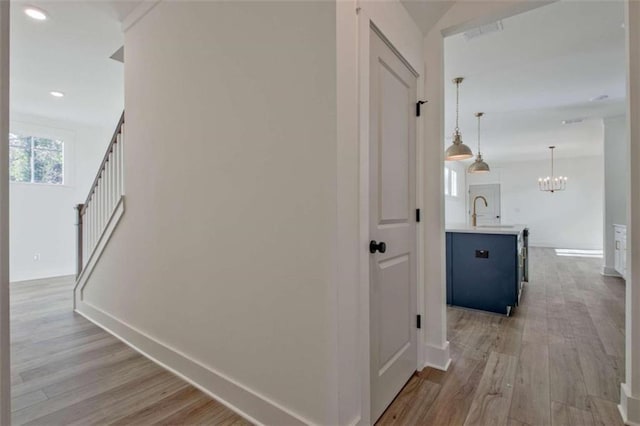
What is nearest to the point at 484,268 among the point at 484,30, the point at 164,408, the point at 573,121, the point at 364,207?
the point at 484,30

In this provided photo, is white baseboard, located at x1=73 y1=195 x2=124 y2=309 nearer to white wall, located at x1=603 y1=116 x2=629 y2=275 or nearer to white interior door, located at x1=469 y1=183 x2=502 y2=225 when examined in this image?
white wall, located at x1=603 y1=116 x2=629 y2=275

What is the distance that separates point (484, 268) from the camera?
10.9 ft

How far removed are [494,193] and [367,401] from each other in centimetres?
1041

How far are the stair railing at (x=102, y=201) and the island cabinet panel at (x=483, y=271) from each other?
3.50m

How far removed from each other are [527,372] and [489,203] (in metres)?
9.29

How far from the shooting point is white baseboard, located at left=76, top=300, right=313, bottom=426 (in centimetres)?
156

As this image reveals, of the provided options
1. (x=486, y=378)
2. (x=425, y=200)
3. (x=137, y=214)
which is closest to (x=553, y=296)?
(x=486, y=378)

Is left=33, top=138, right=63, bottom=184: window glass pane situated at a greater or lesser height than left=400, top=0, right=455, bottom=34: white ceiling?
lesser

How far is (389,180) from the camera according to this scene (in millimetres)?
1784

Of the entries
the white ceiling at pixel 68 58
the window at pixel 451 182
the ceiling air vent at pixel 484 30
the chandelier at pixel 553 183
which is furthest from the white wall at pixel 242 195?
the chandelier at pixel 553 183

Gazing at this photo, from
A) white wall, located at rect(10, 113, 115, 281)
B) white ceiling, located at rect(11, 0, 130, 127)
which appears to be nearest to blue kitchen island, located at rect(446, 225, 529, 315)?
white ceiling, located at rect(11, 0, 130, 127)

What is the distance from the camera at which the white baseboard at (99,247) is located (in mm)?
2764

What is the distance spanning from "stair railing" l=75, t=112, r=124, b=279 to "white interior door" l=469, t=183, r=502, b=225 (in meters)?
9.87

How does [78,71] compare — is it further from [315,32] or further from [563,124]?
[563,124]
